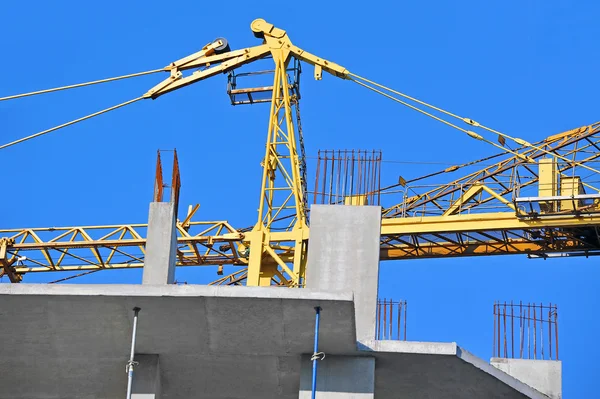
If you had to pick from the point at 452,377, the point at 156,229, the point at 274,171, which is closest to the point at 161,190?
the point at 156,229

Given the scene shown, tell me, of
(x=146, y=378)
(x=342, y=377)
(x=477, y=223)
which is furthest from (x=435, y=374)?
(x=477, y=223)

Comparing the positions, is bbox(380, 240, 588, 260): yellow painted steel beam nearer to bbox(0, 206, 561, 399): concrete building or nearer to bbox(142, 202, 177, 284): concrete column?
bbox(0, 206, 561, 399): concrete building

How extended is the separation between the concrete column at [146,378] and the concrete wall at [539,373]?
688 centimetres

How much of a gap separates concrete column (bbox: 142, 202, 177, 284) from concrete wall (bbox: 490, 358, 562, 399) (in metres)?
6.65

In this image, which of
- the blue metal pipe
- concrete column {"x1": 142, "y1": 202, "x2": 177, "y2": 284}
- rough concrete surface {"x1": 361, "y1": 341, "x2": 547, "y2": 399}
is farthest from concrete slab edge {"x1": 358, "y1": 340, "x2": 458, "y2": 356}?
concrete column {"x1": 142, "y1": 202, "x2": 177, "y2": 284}

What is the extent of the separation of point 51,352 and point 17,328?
88 centimetres

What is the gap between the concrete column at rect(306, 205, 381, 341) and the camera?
2364 cm

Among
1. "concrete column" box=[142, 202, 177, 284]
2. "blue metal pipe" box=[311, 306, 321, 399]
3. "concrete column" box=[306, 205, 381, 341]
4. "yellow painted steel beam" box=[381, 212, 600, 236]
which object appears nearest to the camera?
"blue metal pipe" box=[311, 306, 321, 399]

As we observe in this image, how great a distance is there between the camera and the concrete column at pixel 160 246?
24594 mm

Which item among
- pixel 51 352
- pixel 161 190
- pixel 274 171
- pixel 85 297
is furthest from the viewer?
pixel 274 171

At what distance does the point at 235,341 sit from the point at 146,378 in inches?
66.9

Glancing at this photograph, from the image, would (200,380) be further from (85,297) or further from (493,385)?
(493,385)

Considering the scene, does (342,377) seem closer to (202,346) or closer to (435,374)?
(435,374)

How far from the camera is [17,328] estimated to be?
23000 mm
